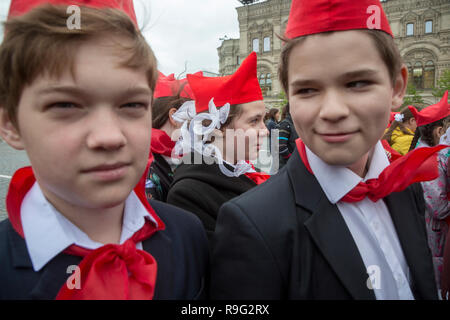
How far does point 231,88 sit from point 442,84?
27302mm

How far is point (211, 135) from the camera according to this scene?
2336mm

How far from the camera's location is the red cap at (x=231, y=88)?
2.41m

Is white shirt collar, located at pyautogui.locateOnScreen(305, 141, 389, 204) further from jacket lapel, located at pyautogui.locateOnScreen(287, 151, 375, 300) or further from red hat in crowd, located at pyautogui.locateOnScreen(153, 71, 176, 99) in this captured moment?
red hat in crowd, located at pyautogui.locateOnScreen(153, 71, 176, 99)

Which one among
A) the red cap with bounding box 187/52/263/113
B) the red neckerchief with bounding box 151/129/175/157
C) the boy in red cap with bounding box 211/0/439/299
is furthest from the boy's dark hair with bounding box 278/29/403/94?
the red neckerchief with bounding box 151/129/175/157

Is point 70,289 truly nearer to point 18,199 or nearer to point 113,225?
point 113,225

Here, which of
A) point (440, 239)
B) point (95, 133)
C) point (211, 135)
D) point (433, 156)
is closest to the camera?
point (95, 133)

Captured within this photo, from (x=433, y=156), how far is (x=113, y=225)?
1.33m

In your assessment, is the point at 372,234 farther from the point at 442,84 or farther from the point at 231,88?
the point at 442,84

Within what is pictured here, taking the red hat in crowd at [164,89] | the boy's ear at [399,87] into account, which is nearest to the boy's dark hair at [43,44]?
the boy's ear at [399,87]

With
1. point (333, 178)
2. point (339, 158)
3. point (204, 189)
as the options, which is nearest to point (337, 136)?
point (339, 158)

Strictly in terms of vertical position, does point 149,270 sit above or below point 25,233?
below

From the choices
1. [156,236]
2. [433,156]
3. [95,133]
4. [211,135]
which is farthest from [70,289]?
[211,135]

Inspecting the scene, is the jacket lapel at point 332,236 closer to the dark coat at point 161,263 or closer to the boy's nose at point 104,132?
the dark coat at point 161,263

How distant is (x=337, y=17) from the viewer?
1.05 metres
